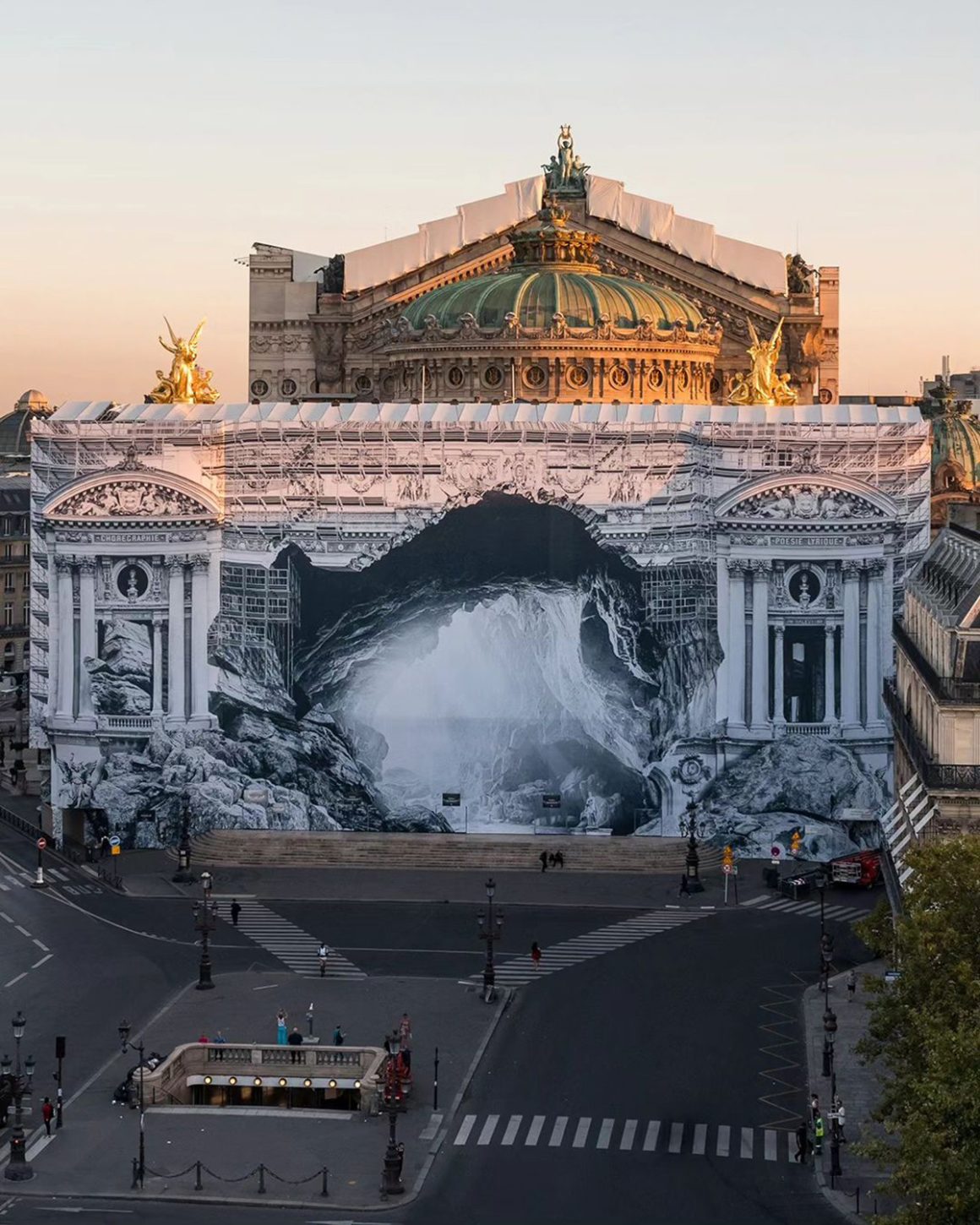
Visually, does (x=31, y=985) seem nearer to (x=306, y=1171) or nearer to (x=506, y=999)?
(x=506, y=999)

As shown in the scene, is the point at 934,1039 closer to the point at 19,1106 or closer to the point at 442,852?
the point at 19,1106

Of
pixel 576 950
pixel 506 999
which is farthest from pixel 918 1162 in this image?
pixel 576 950

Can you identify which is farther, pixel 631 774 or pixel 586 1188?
pixel 631 774

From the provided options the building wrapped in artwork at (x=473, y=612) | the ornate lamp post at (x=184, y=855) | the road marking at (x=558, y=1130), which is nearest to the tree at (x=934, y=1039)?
the road marking at (x=558, y=1130)

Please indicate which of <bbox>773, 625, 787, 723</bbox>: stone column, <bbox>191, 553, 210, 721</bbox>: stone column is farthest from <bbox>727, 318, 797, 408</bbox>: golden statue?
<bbox>191, 553, 210, 721</bbox>: stone column

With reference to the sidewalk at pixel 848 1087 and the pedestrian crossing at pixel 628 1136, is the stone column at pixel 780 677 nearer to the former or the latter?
the sidewalk at pixel 848 1087

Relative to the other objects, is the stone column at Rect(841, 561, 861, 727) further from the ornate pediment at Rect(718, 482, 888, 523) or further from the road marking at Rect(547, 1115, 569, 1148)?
the road marking at Rect(547, 1115, 569, 1148)

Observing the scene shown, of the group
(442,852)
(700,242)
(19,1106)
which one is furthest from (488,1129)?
(700,242)
